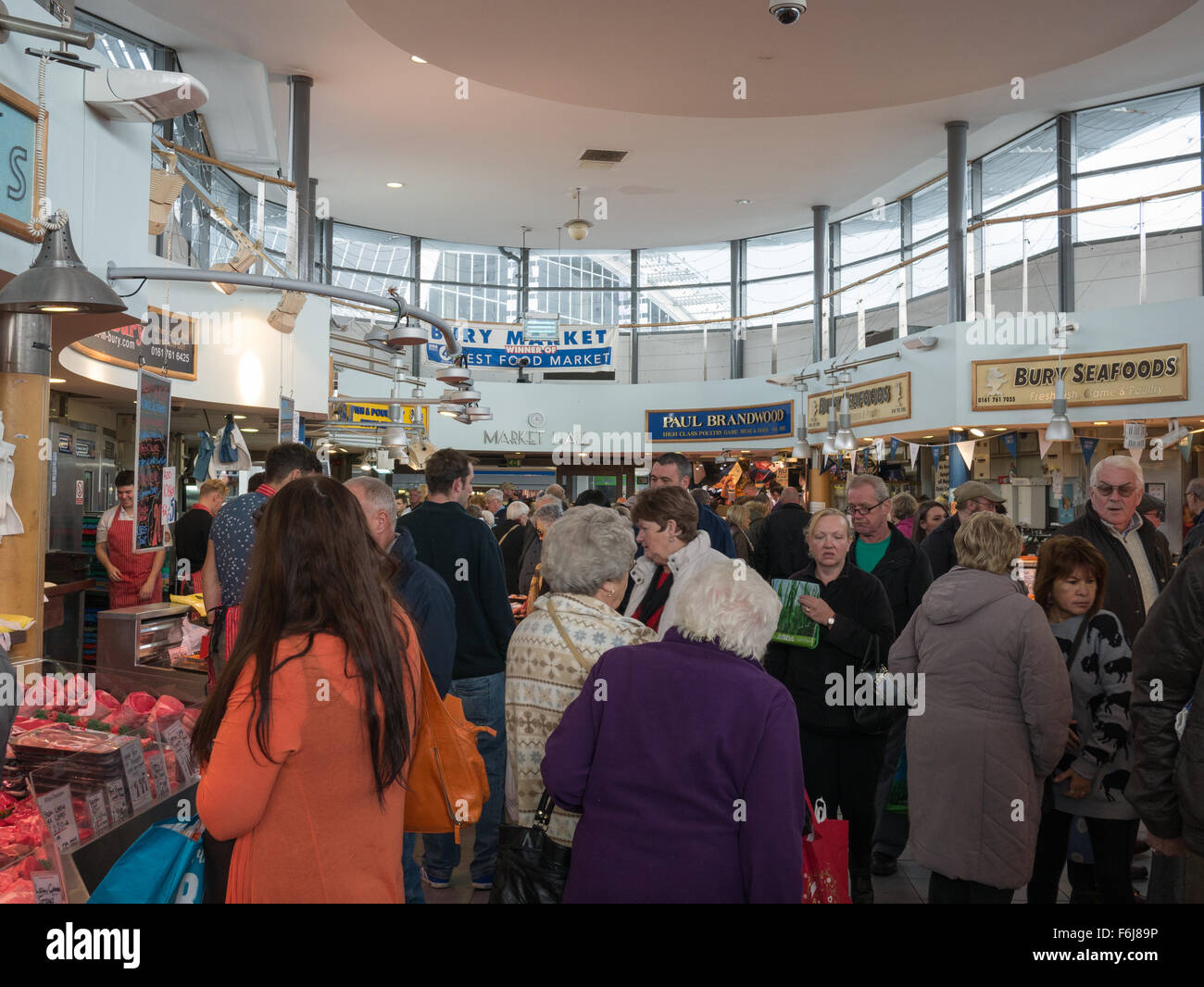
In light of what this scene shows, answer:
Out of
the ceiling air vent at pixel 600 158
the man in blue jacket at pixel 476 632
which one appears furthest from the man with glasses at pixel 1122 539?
the ceiling air vent at pixel 600 158

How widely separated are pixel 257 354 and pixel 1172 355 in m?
9.67

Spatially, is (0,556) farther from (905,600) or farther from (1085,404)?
(1085,404)

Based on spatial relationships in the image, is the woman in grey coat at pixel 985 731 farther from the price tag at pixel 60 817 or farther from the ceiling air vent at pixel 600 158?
the ceiling air vent at pixel 600 158

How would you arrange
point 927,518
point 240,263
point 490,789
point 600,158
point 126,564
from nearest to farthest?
point 490,789 → point 126,564 → point 927,518 → point 240,263 → point 600,158

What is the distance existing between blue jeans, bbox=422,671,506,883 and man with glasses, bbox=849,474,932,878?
5.89ft

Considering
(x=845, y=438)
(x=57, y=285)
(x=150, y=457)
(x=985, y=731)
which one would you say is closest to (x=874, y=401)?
(x=845, y=438)

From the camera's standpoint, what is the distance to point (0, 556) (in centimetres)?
495

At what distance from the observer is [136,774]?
3.18m

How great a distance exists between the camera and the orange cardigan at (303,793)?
1.83 metres

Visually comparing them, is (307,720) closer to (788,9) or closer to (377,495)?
(377,495)

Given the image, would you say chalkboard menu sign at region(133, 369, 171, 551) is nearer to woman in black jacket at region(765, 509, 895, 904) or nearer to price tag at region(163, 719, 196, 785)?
price tag at region(163, 719, 196, 785)

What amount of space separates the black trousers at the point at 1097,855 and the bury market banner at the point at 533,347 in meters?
13.3

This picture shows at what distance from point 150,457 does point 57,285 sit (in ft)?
7.16
